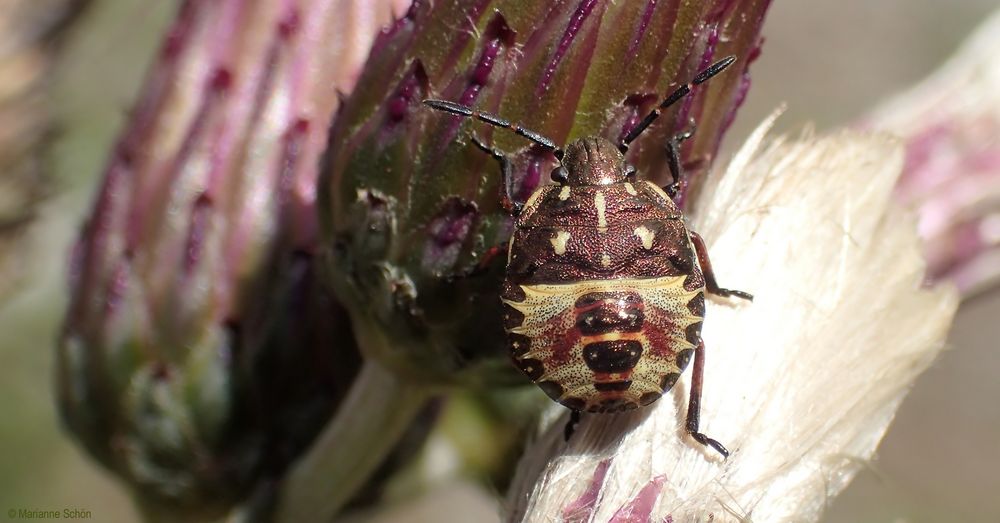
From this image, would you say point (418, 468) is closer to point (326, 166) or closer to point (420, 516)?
point (326, 166)

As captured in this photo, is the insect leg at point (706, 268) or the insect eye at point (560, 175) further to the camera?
the insect leg at point (706, 268)

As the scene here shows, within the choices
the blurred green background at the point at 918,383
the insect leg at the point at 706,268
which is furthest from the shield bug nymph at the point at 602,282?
the blurred green background at the point at 918,383

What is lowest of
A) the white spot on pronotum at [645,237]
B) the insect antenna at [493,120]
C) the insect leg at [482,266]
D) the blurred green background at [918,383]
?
the blurred green background at [918,383]

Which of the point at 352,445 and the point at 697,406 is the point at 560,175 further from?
the point at 352,445

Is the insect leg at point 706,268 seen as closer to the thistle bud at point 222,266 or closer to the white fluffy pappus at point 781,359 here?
the white fluffy pappus at point 781,359

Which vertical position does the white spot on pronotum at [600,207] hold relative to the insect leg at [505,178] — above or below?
above

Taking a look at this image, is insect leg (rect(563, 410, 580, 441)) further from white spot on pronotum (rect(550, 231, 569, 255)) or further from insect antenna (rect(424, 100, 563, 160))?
insect antenna (rect(424, 100, 563, 160))

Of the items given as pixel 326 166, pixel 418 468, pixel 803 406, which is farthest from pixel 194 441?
pixel 803 406
